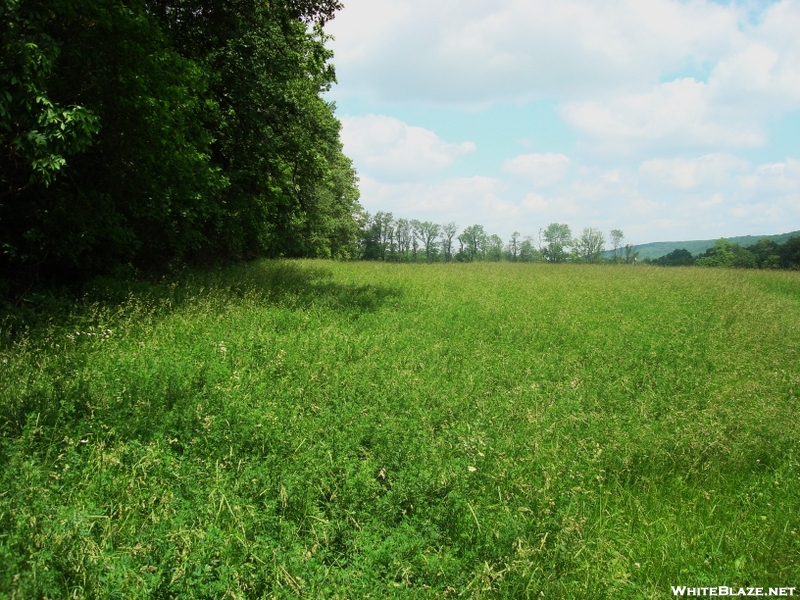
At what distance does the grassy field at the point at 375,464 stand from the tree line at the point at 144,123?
8.55 feet

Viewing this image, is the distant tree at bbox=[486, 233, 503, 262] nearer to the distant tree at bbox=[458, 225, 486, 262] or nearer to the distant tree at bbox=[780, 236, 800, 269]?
the distant tree at bbox=[458, 225, 486, 262]

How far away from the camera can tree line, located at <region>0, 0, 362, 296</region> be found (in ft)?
18.5

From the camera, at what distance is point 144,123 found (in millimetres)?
7922

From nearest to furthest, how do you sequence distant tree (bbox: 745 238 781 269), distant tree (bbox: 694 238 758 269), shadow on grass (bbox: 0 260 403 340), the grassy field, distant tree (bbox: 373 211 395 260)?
the grassy field, shadow on grass (bbox: 0 260 403 340), distant tree (bbox: 745 238 781 269), distant tree (bbox: 694 238 758 269), distant tree (bbox: 373 211 395 260)

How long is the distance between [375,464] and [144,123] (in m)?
7.80

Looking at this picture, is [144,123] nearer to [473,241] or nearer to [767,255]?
[767,255]

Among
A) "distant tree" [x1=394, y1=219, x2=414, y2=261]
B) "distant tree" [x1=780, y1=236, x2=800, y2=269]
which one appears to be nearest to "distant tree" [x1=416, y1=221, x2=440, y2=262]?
"distant tree" [x1=394, y1=219, x2=414, y2=261]

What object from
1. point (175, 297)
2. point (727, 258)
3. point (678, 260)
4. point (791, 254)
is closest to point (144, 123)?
point (175, 297)

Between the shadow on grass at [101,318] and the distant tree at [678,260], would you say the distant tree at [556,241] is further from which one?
the shadow on grass at [101,318]

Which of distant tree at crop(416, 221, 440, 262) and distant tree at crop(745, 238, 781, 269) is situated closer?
distant tree at crop(745, 238, 781, 269)

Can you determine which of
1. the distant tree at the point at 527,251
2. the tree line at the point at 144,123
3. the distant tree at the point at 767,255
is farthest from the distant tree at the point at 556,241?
the tree line at the point at 144,123

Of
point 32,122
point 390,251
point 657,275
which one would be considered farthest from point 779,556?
point 390,251

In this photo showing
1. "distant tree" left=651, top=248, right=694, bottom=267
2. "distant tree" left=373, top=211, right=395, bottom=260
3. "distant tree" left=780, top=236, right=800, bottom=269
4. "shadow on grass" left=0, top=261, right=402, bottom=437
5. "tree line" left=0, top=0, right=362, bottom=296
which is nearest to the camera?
"shadow on grass" left=0, top=261, right=402, bottom=437

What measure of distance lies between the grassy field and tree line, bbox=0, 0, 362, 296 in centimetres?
261
